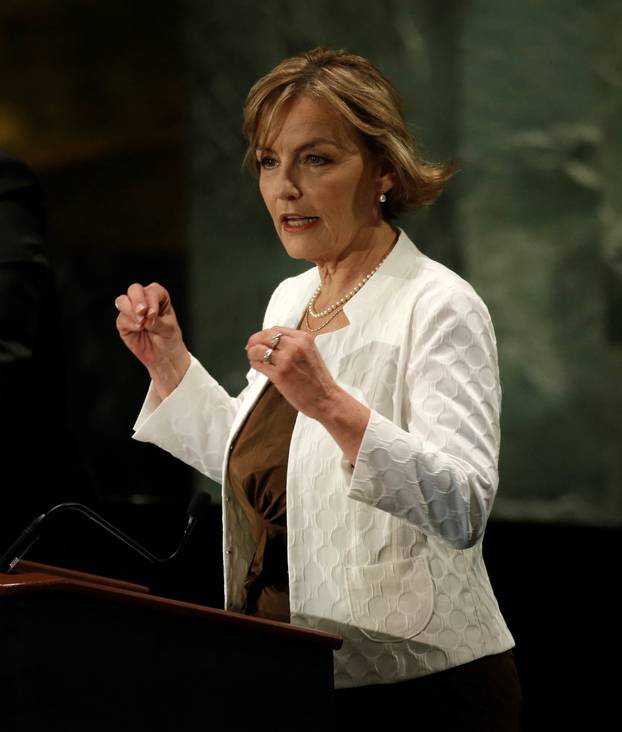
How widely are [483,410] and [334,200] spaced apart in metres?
0.46

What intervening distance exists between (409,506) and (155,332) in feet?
2.09

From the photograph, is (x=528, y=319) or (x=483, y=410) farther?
(x=528, y=319)

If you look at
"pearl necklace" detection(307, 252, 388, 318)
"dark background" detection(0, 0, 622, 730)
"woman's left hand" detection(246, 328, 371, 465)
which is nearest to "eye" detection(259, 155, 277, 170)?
"pearl necklace" detection(307, 252, 388, 318)

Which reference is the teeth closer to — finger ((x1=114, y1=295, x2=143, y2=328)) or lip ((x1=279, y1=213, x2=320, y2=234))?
lip ((x1=279, y1=213, x2=320, y2=234))

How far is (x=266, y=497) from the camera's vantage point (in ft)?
6.19

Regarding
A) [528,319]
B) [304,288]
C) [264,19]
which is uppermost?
[264,19]

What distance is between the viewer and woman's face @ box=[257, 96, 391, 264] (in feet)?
6.25

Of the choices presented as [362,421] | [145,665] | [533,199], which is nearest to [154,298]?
[362,421]

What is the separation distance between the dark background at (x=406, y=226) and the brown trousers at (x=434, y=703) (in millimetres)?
751

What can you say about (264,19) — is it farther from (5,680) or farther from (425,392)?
(5,680)

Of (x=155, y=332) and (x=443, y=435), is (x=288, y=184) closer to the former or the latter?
(x=155, y=332)

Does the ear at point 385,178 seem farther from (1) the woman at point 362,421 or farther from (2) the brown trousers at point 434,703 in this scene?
(2) the brown trousers at point 434,703

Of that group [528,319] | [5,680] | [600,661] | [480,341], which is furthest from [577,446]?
[5,680]

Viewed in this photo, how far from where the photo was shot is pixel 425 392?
1712 mm
